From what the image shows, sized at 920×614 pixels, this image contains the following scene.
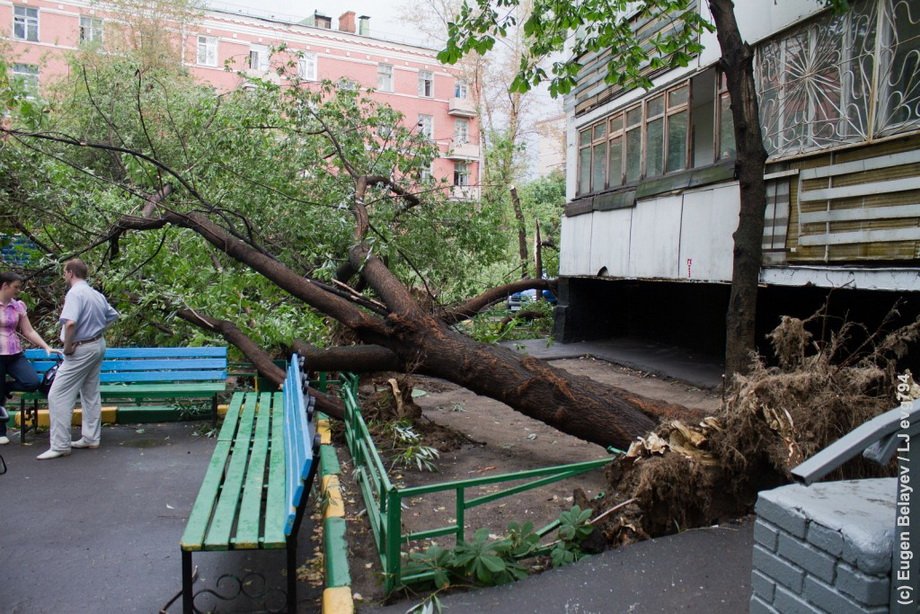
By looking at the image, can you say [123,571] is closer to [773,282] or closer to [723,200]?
[773,282]

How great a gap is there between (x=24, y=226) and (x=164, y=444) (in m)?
3.86

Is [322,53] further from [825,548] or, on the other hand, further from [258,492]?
[825,548]

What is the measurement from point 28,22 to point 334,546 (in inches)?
1469

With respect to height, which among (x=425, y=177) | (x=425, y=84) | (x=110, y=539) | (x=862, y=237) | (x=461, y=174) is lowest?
(x=110, y=539)

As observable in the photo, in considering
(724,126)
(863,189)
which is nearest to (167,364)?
(863,189)

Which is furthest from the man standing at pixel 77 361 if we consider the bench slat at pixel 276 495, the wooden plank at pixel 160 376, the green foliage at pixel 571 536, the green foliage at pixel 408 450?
the green foliage at pixel 571 536

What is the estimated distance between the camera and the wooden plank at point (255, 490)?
335 cm

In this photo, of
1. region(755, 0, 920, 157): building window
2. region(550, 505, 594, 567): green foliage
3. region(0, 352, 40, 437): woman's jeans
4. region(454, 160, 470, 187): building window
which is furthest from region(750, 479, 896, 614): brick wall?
region(454, 160, 470, 187): building window

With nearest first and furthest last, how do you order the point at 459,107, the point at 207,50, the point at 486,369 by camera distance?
the point at 486,369
the point at 207,50
the point at 459,107

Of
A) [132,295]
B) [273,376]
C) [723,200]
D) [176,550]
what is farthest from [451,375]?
[723,200]

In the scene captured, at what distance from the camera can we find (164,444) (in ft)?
22.5

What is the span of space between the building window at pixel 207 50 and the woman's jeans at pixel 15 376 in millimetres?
32005

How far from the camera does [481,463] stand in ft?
21.3

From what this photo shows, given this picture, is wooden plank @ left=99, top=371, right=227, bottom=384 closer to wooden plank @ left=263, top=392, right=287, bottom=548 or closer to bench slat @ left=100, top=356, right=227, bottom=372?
bench slat @ left=100, top=356, right=227, bottom=372
